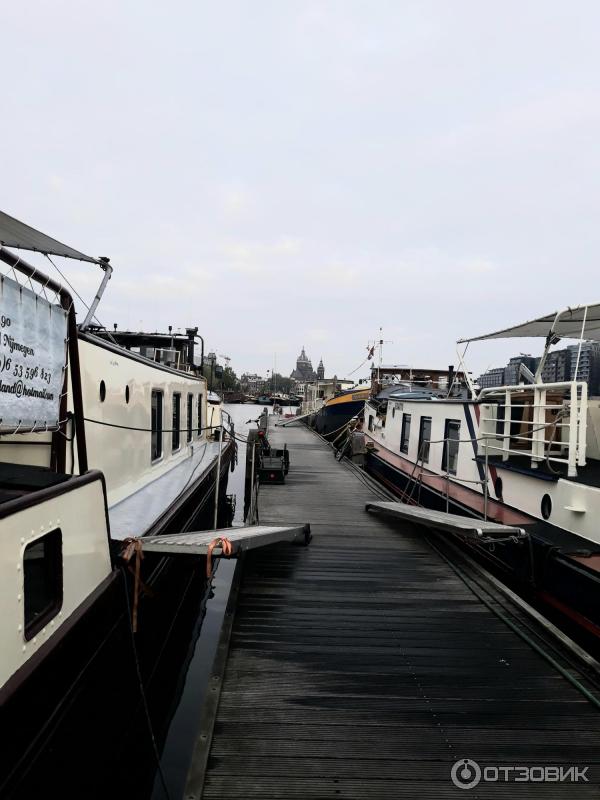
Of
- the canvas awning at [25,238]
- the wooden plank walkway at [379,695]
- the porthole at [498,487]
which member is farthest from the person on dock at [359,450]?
the canvas awning at [25,238]

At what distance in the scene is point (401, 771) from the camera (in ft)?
11.2

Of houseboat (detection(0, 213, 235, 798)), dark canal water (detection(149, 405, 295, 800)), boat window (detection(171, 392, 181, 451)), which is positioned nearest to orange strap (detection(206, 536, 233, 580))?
houseboat (detection(0, 213, 235, 798))

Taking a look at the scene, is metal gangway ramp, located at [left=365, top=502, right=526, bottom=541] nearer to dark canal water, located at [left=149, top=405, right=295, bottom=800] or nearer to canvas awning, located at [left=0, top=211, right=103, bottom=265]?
dark canal water, located at [left=149, top=405, right=295, bottom=800]

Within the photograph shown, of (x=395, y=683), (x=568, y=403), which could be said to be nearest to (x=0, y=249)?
(x=395, y=683)

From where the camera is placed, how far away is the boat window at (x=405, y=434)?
14.7 m

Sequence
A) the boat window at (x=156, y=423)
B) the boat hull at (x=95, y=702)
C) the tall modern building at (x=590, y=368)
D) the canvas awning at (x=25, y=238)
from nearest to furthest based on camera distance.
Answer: the boat hull at (x=95, y=702) → the canvas awning at (x=25, y=238) → the boat window at (x=156, y=423) → the tall modern building at (x=590, y=368)

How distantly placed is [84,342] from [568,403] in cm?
676

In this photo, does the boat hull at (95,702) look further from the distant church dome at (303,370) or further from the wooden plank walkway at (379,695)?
the distant church dome at (303,370)

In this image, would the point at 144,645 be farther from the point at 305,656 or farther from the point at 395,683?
the point at 395,683
